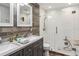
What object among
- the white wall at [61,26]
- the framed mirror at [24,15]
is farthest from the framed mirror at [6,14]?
the white wall at [61,26]

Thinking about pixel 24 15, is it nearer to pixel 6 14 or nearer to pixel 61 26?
pixel 6 14

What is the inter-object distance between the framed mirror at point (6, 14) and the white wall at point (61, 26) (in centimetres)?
183

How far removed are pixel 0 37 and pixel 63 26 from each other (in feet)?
8.97

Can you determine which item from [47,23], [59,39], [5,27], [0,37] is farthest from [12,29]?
[59,39]

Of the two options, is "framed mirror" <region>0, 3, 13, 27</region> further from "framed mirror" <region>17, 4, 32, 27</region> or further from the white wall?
the white wall

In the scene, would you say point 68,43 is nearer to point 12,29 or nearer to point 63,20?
point 63,20

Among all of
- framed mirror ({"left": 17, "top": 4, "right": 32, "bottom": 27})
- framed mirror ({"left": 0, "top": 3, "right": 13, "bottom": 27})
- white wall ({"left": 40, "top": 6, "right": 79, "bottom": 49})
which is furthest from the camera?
white wall ({"left": 40, "top": 6, "right": 79, "bottom": 49})

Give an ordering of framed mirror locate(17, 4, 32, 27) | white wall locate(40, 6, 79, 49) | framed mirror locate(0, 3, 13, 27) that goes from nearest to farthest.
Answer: framed mirror locate(0, 3, 13, 27) < framed mirror locate(17, 4, 32, 27) < white wall locate(40, 6, 79, 49)

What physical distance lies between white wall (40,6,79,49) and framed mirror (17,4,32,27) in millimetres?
934

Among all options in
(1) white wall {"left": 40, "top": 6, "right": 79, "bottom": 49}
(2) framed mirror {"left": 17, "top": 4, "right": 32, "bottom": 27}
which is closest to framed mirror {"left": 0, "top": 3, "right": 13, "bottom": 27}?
(2) framed mirror {"left": 17, "top": 4, "right": 32, "bottom": 27}

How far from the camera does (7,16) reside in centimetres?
188

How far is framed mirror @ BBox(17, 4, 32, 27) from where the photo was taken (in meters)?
2.22

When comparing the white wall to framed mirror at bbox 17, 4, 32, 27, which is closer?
framed mirror at bbox 17, 4, 32, 27

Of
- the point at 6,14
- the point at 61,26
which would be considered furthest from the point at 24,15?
the point at 61,26
